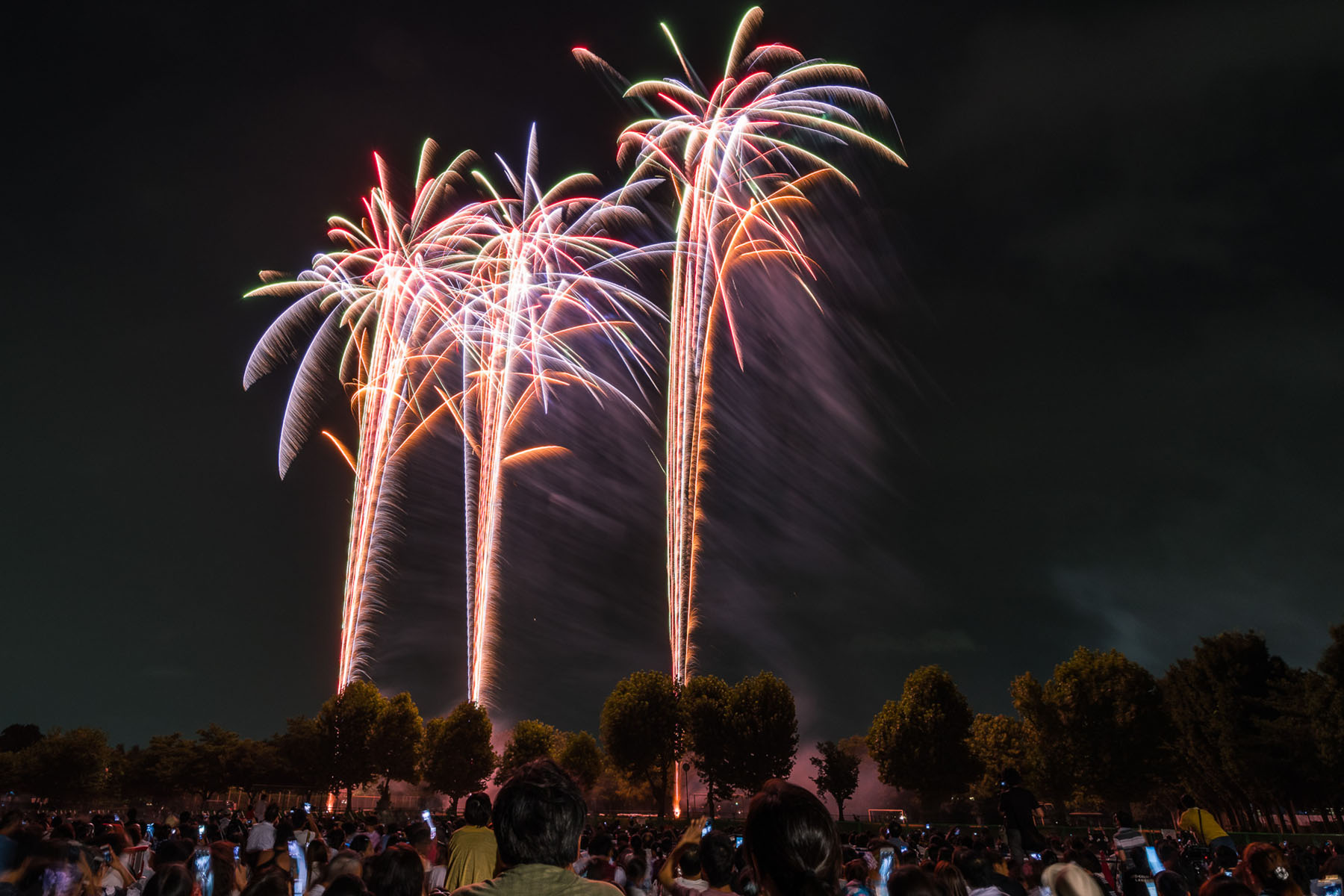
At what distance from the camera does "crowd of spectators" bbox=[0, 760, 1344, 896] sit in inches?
128

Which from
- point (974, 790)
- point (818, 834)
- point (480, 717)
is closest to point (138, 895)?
point (818, 834)

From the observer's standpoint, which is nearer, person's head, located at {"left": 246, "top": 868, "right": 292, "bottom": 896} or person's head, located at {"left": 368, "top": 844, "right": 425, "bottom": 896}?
person's head, located at {"left": 246, "top": 868, "right": 292, "bottom": 896}

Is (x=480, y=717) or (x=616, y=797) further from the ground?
(x=480, y=717)

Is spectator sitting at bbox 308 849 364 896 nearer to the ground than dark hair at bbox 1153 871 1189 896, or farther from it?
farther from it

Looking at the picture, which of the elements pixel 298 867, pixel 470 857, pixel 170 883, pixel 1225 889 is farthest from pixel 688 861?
pixel 298 867

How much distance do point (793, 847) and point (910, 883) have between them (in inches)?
58.1

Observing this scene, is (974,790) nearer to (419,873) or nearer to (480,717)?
(480,717)

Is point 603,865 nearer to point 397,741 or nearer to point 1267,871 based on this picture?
point 1267,871

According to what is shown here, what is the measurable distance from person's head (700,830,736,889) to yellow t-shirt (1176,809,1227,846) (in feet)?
31.0

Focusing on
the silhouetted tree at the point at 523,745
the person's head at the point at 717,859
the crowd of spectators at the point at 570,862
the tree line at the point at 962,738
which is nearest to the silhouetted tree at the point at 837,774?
the tree line at the point at 962,738

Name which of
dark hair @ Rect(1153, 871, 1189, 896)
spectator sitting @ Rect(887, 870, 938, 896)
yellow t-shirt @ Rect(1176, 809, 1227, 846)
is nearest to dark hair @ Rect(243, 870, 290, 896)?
spectator sitting @ Rect(887, 870, 938, 896)

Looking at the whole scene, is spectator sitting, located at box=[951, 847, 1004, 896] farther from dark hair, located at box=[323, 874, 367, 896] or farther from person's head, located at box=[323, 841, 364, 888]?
person's head, located at box=[323, 841, 364, 888]

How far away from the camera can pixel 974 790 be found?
269 ft

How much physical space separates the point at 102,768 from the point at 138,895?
79.6m
